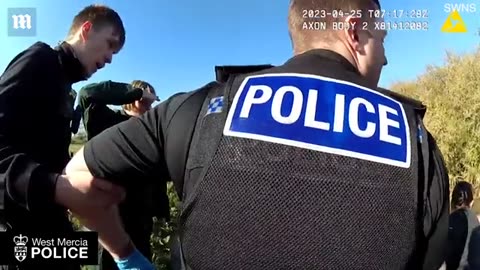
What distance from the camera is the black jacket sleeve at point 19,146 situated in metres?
1.10

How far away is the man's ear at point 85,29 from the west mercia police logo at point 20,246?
2.08ft

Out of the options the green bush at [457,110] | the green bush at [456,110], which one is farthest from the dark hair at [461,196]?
the green bush at [457,110]

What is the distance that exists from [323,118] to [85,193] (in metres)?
0.47

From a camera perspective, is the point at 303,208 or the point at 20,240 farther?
the point at 20,240

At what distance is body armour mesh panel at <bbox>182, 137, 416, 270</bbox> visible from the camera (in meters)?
0.73

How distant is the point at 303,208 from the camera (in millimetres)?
728

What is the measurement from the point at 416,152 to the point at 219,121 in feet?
0.94

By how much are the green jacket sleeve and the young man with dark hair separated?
308mm

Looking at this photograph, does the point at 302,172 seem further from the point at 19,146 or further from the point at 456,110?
Result: the point at 456,110

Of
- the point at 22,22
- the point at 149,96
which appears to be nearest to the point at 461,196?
the point at 149,96

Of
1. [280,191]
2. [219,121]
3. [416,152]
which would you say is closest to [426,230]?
[416,152]

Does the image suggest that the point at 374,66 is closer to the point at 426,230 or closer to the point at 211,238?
the point at 426,230

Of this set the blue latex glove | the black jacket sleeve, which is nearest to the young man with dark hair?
the black jacket sleeve

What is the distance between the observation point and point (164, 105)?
824 mm
